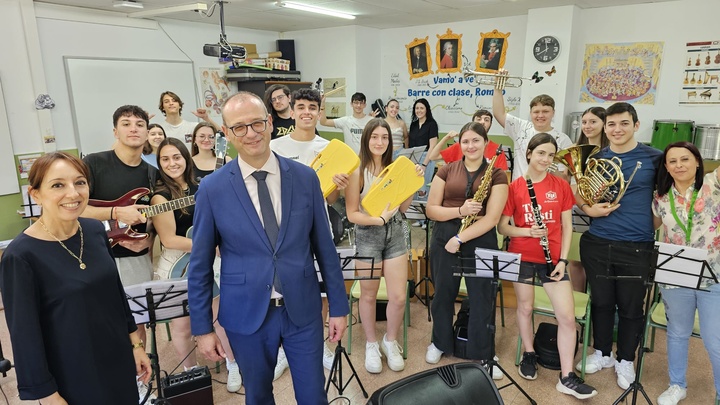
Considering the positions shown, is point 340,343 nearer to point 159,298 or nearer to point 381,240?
point 381,240

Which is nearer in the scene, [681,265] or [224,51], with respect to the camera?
[681,265]

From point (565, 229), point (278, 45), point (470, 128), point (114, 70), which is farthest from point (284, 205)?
point (278, 45)

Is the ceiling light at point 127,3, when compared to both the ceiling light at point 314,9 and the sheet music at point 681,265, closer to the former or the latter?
the ceiling light at point 314,9

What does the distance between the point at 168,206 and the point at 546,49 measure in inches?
227

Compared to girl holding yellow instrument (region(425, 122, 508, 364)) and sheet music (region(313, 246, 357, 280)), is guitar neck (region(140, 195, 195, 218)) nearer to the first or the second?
sheet music (region(313, 246, 357, 280))

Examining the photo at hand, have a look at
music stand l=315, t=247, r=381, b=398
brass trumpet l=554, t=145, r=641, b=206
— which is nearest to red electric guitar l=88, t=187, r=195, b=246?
music stand l=315, t=247, r=381, b=398

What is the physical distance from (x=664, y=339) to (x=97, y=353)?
4175 millimetres

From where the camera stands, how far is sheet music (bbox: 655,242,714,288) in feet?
7.66

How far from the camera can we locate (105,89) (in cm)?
593

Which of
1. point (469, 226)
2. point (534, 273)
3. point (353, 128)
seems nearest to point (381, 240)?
point (469, 226)

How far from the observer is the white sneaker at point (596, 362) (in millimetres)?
3213

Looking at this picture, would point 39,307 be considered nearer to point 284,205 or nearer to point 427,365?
point 284,205

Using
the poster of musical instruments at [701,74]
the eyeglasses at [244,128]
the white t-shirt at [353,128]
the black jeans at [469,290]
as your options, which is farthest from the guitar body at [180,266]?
the poster of musical instruments at [701,74]

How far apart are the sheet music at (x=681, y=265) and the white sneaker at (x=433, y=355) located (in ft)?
Answer: 5.23
